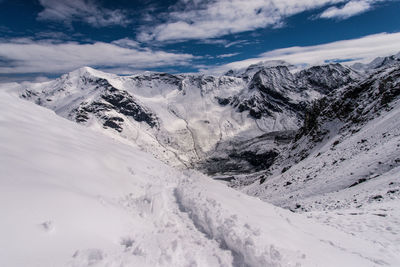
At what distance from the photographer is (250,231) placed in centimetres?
784

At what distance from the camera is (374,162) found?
24.2m

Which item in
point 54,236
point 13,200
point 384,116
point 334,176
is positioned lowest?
point 334,176

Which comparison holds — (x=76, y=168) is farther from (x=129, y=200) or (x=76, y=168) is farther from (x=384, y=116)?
(x=384, y=116)

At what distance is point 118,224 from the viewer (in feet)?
23.5

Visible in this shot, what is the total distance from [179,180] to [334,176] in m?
21.4

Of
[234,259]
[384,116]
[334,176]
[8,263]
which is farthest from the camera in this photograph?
[384,116]

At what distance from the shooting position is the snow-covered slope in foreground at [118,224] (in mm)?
5375

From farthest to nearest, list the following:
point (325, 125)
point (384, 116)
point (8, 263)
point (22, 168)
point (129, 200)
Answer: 1. point (325, 125)
2. point (384, 116)
3. point (129, 200)
4. point (22, 168)
5. point (8, 263)

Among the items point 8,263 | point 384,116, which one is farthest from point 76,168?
point 384,116

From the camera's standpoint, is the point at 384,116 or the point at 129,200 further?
the point at 384,116

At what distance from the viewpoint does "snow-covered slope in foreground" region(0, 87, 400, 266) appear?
17.6 feet

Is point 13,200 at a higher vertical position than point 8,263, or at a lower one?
higher

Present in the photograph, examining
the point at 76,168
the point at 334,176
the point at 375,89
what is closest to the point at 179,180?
the point at 76,168

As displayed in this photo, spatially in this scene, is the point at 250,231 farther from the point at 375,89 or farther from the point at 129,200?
the point at 375,89
